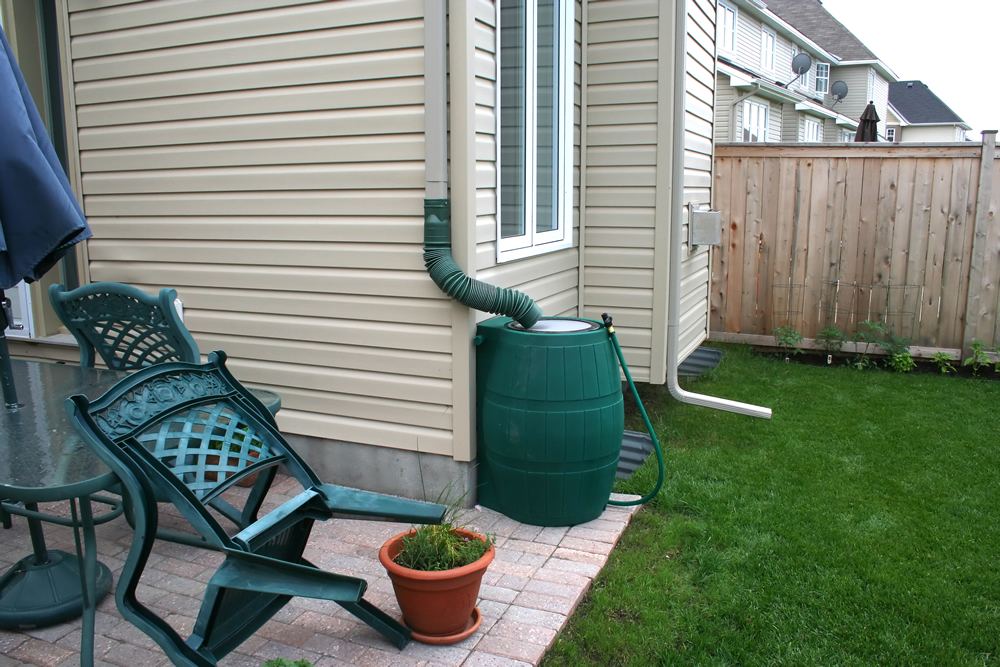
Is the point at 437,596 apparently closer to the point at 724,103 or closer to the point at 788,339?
the point at 788,339

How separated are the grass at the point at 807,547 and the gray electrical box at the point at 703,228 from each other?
3.64 ft

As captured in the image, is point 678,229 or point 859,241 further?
point 859,241

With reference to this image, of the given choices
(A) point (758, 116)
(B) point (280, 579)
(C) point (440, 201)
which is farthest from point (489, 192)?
(A) point (758, 116)

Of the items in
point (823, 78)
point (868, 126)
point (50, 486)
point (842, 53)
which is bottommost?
point (50, 486)

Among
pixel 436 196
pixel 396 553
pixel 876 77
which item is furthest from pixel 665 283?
pixel 876 77

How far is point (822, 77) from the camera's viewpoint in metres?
27.2

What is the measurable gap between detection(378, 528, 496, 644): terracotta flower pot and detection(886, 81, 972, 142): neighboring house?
36.0 m

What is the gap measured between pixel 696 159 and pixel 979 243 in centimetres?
279

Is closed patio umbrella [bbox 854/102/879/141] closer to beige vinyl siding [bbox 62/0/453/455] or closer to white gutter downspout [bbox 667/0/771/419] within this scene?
white gutter downspout [bbox 667/0/771/419]

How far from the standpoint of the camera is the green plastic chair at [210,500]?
208cm

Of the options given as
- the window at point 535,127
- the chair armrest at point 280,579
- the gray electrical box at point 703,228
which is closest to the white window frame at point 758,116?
the gray electrical box at point 703,228

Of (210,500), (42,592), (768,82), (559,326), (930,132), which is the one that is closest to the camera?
(210,500)

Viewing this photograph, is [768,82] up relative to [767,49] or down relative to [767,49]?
down

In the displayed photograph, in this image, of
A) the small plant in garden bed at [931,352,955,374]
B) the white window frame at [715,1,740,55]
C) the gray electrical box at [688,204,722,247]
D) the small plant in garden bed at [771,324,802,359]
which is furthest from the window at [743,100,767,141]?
the gray electrical box at [688,204,722,247]
